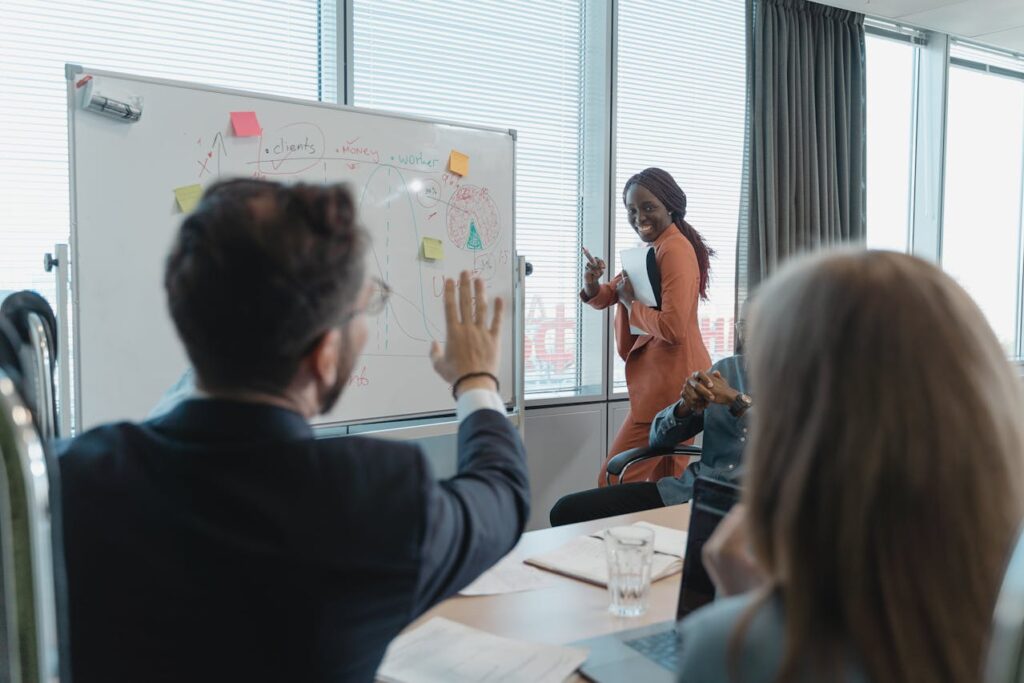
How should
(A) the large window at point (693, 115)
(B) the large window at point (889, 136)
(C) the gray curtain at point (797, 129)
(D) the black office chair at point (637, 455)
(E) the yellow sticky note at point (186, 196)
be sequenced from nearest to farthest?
1. (E) the yellow sticky note at point (186, 196)
2. (D) the black office chair at point (637, 455)
3. (A) the large window at point (693, 115)
4. (C) the gray curtain at point (797, 129)
5. (B) the large window at point (889, 136)

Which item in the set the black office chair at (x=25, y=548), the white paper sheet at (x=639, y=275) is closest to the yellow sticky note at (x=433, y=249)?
the white paper sheet at (x=639, y=275)

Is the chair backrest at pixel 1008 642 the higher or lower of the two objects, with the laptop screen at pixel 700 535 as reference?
higher

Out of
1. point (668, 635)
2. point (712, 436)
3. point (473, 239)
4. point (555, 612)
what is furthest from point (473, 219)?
point (668, 635)

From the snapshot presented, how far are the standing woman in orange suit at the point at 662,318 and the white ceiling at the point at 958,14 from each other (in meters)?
1.65

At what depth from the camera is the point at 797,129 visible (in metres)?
3.91

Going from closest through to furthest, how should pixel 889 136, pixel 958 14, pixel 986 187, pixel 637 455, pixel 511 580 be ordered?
pixel 511 580 < pixel 637 455 < pixel 958 14 < pixel 889 136 < pixel 986 187

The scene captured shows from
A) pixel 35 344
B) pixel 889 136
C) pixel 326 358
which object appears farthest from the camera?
pixel 889 136

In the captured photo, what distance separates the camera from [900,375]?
0.62 m

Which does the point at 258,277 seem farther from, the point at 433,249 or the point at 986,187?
the point at 986,187

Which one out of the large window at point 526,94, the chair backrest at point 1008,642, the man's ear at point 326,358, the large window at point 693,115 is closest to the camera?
the chair backrest at point 1008,642

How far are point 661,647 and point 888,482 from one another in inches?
24.7

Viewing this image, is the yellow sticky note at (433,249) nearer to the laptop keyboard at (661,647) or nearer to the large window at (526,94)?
the large window at (526,94)

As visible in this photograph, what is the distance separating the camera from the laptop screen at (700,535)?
1.17 m

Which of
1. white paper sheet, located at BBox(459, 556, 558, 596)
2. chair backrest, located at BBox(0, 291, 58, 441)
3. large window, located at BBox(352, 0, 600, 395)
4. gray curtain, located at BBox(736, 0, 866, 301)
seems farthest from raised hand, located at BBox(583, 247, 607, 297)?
chair backrest, located at BBox(0, 291, 58, 441)
